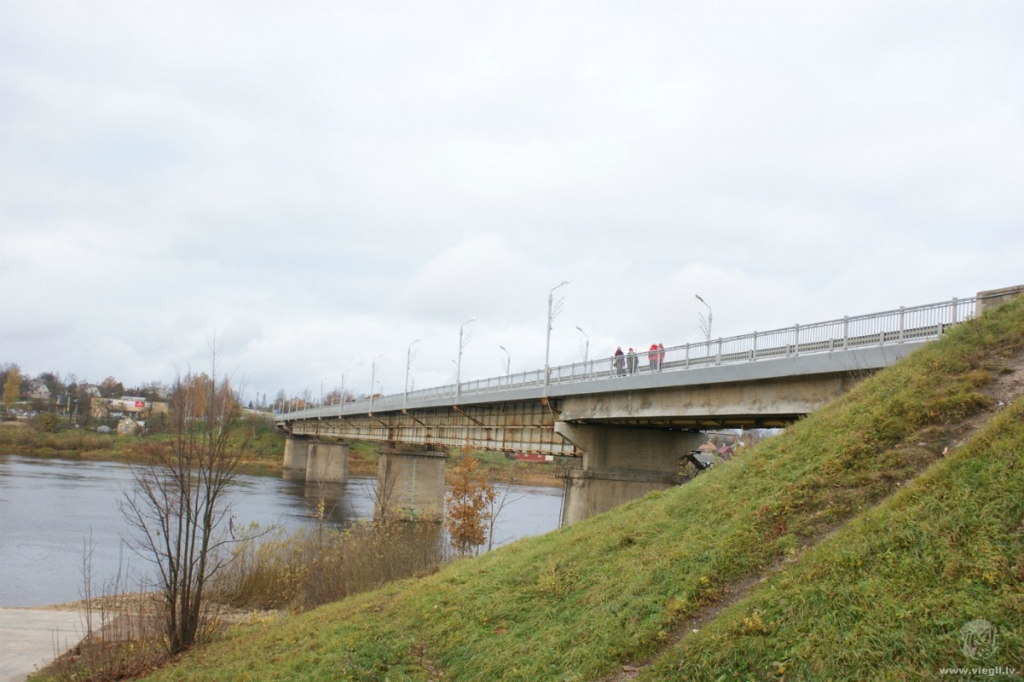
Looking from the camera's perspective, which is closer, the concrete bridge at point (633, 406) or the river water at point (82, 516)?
the concrete bridge at point (633, 406)

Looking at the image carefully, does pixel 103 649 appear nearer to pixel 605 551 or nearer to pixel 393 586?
pixel 393 586

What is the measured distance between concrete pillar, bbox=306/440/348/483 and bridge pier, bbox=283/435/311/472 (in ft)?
36.0

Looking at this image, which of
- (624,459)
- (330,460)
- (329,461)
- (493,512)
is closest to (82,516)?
(493,512)

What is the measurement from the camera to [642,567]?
36.6ft

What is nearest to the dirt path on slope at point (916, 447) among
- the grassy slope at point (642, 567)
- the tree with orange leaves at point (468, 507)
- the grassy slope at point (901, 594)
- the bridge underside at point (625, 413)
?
the grassy slope at point (642, 567)

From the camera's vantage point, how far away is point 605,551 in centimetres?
1274

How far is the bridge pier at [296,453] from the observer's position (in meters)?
103

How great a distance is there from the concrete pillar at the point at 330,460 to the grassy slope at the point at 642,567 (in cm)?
7559

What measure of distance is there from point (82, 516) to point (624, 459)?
30.2 metres

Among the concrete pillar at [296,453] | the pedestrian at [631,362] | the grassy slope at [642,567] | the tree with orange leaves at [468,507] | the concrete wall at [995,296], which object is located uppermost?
the concrete wall at [995,296]

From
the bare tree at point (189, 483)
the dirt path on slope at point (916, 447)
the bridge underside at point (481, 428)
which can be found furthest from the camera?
the bridge underside at point (481, 428)

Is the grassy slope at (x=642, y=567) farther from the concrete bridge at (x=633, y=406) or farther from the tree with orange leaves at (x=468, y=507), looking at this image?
the tree with orange leaves at (x=468, y=507)

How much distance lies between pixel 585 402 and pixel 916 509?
77.2 ft

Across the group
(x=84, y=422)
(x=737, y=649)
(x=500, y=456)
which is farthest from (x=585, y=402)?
(x=84, y=422)
